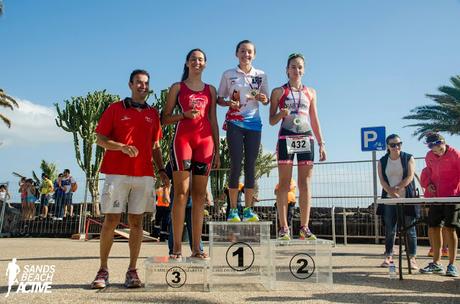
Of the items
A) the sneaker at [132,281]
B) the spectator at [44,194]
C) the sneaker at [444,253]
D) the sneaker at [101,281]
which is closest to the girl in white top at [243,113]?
the sneaker at [132,281]

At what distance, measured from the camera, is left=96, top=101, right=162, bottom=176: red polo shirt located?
4.30m

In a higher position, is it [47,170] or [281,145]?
[47,170]

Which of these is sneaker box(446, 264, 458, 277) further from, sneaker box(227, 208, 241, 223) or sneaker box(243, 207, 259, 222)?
sneaker box(227, 208, 241, 223)

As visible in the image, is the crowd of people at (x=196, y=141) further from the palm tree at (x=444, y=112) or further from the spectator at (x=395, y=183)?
the palm tree at (x=444, y=112)

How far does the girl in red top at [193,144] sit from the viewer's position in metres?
4.39

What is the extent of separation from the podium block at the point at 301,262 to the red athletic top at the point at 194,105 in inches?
56.9

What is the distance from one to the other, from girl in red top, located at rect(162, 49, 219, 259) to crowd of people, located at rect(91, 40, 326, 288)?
10 millimetres

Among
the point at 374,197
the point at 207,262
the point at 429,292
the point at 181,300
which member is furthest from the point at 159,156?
the point at 374,197

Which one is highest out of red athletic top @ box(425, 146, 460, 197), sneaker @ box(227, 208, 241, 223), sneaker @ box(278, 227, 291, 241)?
red athletic top @ box(425, 146, 460, 197)

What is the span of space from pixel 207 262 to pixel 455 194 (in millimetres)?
3649

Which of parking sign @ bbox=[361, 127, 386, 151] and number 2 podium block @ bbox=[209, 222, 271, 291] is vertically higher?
parking sign @ bbox=[361, 127, 386, 151]

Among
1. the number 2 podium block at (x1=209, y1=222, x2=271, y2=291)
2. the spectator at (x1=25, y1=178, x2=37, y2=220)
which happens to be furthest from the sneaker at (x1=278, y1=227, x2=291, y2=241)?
the spectator at (x1=25, y1=178, x2=37, y2=220)

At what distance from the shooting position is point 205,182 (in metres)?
Answer: 4.47

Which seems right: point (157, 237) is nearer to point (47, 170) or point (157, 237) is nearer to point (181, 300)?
point (181, 300)
